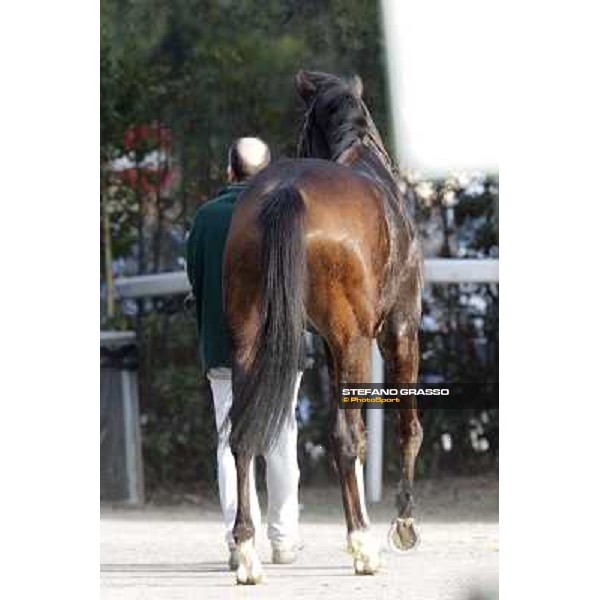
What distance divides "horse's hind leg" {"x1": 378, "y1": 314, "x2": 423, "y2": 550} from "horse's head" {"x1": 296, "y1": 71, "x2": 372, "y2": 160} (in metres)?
0.71

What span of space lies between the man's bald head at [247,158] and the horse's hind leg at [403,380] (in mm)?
763

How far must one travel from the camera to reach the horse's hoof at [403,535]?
7.21m

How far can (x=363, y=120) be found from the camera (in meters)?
7.43

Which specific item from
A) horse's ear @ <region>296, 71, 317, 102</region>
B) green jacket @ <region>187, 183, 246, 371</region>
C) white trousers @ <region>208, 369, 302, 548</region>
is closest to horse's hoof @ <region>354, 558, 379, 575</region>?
→ white trousers @ <region>208, 369, 302, 548</region>

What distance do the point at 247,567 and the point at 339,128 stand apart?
1825 mm

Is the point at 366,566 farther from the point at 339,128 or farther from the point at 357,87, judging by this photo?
the point at 357,87

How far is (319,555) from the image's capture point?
7.52 meters

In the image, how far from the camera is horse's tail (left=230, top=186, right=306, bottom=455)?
6.48m

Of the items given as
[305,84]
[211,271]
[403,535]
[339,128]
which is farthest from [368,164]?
[403,535]

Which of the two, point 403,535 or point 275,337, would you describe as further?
point 403,535

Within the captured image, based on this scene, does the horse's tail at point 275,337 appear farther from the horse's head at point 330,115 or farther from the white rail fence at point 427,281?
the white rail fence at point 427,281

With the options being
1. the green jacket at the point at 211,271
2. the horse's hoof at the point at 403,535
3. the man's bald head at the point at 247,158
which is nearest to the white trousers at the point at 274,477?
the green jacket at the point at 211,271

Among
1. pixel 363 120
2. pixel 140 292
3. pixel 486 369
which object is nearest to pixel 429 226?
pixel 486 369
